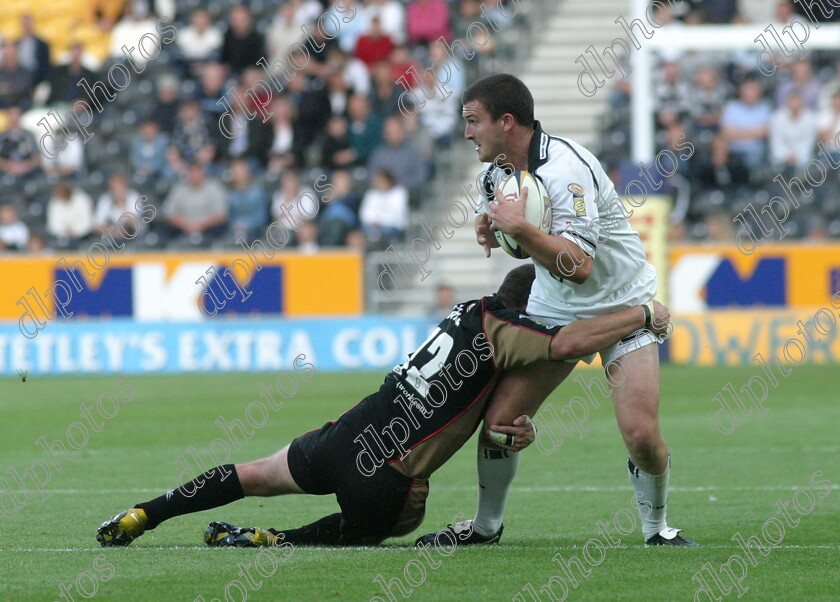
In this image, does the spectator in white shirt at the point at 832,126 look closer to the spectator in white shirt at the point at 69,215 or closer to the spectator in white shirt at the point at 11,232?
the spectator in white shirt at the point at 69,215

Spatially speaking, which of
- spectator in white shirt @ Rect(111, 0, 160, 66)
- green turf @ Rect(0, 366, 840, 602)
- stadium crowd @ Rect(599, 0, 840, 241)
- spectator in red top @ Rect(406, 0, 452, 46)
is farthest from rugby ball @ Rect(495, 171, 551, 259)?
spectator in white shirt @ Rect(111, 0, 160, 66)

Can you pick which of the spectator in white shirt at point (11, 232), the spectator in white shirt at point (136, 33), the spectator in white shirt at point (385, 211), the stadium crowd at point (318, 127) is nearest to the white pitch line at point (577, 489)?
the stadium crowd at point (318, 127)

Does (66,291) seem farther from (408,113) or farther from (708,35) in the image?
(708,35)

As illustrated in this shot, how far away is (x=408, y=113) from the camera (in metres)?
20.0

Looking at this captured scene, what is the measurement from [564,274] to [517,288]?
0.72 meters

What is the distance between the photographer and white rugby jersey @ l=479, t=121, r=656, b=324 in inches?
235

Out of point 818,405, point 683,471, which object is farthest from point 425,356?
point 818,405

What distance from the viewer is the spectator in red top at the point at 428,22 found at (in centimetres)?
2105

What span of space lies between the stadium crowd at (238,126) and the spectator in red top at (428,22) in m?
0.02

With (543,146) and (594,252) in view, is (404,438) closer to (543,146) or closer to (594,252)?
(594,252)

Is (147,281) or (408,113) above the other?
(408,113)

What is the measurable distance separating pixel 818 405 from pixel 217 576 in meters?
8.85

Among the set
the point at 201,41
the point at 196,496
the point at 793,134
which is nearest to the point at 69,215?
the point at 201,41

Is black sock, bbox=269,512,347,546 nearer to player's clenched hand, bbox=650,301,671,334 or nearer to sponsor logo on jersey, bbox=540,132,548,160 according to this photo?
player's clenched hand, bbox=650,301,671,334
